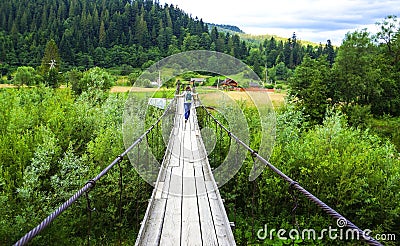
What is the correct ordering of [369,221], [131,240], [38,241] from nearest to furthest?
[38,241], [131,240], [369,221]

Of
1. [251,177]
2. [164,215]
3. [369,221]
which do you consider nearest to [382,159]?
[369,221]

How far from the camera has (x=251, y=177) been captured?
461 centimetres

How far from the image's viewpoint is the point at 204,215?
3037mm

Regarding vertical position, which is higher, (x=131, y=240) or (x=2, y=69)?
(x=2, y=69)

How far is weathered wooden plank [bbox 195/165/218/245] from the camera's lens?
265 centimetres

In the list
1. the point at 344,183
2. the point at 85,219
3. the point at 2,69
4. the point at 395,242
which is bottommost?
the point at 395,242

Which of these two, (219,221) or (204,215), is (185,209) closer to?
(204,215)

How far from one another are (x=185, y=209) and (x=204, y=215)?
0.75 ft

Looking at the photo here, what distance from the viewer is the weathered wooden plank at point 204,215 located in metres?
2.65

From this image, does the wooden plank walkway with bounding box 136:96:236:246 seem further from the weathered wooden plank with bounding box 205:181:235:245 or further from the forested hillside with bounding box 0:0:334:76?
the forested hillside with bounding box 0:0:334:76

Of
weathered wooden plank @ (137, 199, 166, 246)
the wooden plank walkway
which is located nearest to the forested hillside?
the wooden plank walkway

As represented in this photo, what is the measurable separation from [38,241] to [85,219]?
0.84 metres

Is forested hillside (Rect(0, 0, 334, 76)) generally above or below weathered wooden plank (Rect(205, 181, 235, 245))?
above

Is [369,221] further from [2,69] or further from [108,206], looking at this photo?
[2,69]
